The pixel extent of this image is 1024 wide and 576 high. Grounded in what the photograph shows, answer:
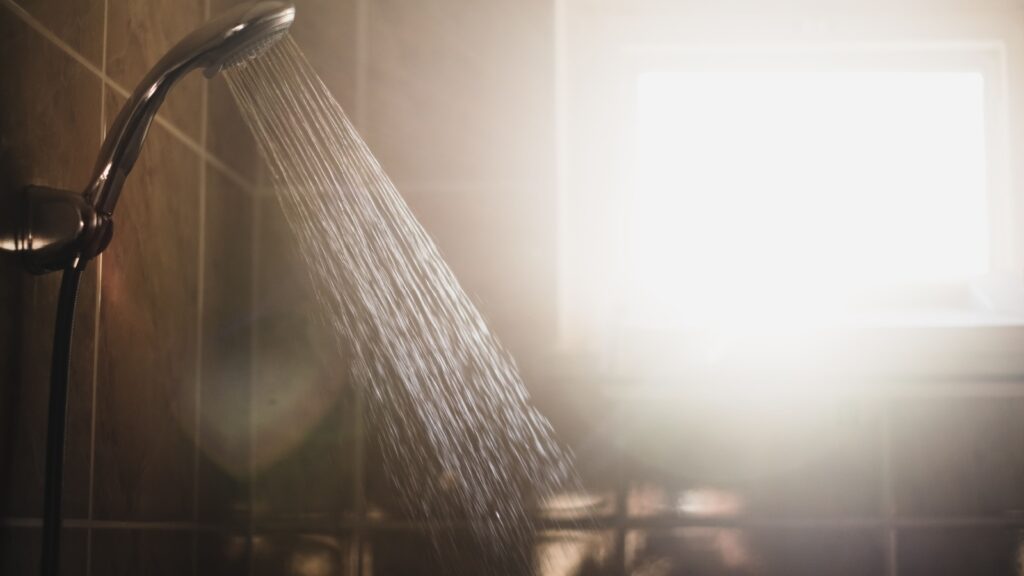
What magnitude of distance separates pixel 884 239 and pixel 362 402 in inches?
35.6

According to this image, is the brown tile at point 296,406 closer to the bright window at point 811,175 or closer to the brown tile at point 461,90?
the brown tile at point 461,90

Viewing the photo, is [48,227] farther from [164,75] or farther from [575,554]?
[575,554]

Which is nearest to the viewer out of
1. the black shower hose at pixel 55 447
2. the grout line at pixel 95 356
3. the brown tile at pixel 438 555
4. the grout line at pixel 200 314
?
the black shower hose at pixel 55 447

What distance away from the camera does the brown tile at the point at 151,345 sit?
1.07 metres

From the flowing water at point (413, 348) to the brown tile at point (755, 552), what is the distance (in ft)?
0.53

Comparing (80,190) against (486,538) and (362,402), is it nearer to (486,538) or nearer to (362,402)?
(362,402)

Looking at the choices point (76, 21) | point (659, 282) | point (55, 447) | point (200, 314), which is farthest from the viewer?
point (659, 282)

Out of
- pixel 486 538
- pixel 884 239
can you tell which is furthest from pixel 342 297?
pixel 884 239

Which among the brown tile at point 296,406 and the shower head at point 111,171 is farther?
the brown tile at point 296,406

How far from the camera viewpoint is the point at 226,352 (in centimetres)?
144

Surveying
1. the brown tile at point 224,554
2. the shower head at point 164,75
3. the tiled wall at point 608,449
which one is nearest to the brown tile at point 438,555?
the tiled wall at point 608,449

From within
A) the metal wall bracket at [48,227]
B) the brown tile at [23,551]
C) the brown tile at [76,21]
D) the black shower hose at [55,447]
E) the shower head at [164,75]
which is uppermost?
the brown tile at [76,21]

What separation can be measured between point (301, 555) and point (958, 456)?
943mm

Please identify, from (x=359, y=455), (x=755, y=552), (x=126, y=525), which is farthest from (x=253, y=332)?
(x=755, y=552)
